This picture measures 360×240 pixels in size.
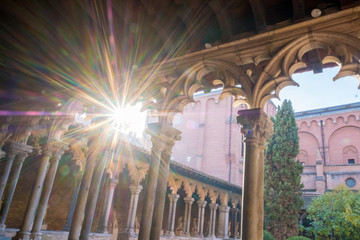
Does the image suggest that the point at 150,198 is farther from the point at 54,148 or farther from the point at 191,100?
the point at 54,148

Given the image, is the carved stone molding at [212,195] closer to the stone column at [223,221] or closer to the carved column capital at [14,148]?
the stone column at [223,221]

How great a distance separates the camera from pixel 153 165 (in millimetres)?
3801

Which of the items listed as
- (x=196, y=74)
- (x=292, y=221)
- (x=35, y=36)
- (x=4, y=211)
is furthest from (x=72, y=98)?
(x=292, y=221)

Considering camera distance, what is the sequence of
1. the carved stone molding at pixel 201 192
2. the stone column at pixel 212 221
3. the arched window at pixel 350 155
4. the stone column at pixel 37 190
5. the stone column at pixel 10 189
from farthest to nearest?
1. the arched window at pixel 350 155
2. the stone column at pixel 212 221
3. the carved stone molding at pixel 201 192
4. the stone column at pixel 10 189
5. the stone column at pixel 37 190

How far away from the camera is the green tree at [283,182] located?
16891 mm

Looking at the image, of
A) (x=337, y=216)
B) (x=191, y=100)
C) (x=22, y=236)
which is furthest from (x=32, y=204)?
(x=337, y=216)

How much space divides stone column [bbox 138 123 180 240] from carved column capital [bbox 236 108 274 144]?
1.07 m

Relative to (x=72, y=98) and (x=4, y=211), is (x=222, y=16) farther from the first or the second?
(x=4, y=211)

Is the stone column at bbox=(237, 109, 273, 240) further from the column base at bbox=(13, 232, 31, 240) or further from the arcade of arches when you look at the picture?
the column base at bbox=(13, 232, 31, 240)

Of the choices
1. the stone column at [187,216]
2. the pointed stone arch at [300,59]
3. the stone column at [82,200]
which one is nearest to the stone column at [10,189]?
the stone column at [82,200]

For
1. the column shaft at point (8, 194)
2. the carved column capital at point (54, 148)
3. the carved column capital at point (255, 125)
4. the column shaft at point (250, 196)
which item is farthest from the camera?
the column shaft at point (8, 194)

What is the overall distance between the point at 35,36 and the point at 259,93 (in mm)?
3431

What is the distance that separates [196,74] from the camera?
3.91 metres

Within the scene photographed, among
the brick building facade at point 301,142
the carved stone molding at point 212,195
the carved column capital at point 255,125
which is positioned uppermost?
the brick building facade at point 301,142
